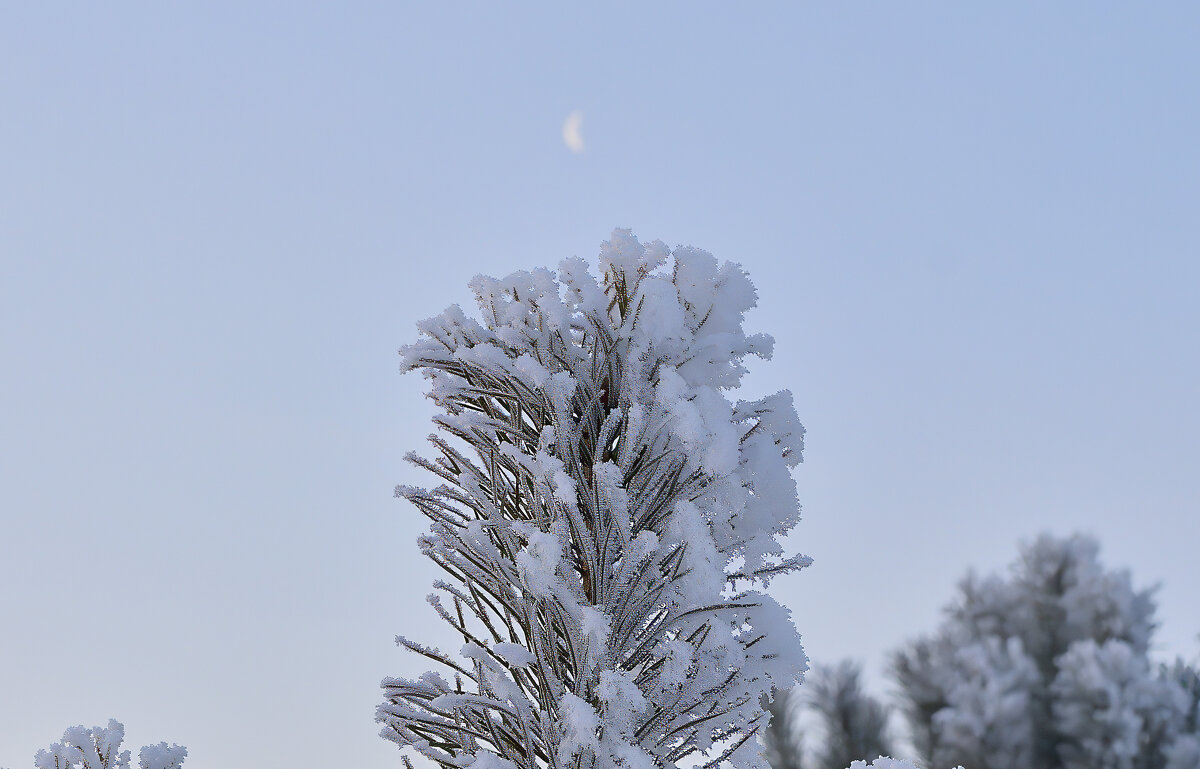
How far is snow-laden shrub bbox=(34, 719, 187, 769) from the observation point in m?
4.11

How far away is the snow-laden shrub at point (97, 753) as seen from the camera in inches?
162

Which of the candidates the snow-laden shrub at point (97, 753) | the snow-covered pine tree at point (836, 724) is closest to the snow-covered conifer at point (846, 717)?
the snow-covered pine tree at point (836, 724)

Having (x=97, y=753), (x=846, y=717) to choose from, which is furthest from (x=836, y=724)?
(x=97, y=753)

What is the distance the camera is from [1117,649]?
22.7 metres

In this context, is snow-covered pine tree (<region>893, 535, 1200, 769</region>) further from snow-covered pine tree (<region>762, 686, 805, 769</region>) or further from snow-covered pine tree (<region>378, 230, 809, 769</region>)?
snow-covered pine tree (<region>378, 230, 809, 769</region>)

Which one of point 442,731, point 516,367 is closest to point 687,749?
point 442,731

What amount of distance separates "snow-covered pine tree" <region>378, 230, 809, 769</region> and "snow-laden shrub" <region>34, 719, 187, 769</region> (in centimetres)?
160

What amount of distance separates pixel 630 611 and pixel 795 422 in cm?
95

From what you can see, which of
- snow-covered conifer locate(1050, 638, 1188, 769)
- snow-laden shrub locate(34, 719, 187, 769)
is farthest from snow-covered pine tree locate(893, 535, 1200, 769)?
snow-laden shrub locate(34, 719, 187, 769)

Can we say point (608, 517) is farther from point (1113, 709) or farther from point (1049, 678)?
point (1049, 678)

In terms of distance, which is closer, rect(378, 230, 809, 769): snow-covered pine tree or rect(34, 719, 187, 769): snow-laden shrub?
rect(378, 230, 809, 769): snow-covered pine tree

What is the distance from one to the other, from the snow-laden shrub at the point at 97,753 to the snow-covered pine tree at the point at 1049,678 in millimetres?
21618

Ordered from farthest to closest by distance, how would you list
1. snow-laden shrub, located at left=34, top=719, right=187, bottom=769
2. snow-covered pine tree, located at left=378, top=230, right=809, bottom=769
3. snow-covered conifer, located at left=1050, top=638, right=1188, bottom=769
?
snow-covered conifer, located at left=1050, top=638, right=1188, bottom=769 → snow-laden shrub, located at left=34, top=719, right=187, bottom=769 → snow-covered pine tree, located at left=378, top=230, right=809, bottom=769

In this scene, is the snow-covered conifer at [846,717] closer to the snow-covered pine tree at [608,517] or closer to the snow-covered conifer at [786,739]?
the snow-covered conifer at [786,739]
